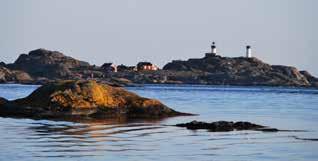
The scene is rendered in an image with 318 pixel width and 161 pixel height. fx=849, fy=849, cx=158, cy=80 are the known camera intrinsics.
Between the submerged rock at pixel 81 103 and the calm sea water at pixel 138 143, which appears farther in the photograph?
the submerged rock at pixel 81 103

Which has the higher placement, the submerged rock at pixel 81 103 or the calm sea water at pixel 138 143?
the submerged rock at pixel 81 103

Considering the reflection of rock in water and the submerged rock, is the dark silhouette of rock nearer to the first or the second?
the reflection of rock in water

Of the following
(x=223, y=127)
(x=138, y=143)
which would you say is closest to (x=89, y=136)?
(x=138, y=143)

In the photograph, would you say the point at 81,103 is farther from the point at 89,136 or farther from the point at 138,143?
the point at 138,143

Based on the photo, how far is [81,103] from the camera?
47.3m

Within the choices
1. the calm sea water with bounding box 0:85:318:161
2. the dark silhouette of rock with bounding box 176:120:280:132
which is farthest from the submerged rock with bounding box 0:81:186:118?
the dark silhouette of rock with bounding box 176:120:280:132

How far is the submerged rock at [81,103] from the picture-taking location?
153ft

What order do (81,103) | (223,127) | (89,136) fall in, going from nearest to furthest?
(89,136) < (223,127) < (81,103)

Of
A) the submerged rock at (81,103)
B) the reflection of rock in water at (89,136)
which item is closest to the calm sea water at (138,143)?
the reflection of rock in water at (89,136)

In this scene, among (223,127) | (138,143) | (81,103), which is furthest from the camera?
(81,103)

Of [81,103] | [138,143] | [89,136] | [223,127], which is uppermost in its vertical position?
[81,103]

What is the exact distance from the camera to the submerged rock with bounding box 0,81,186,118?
153ft

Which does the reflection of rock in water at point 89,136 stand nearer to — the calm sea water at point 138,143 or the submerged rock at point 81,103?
the calm sea water at point 138,143

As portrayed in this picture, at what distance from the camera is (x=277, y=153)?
1102 inches
